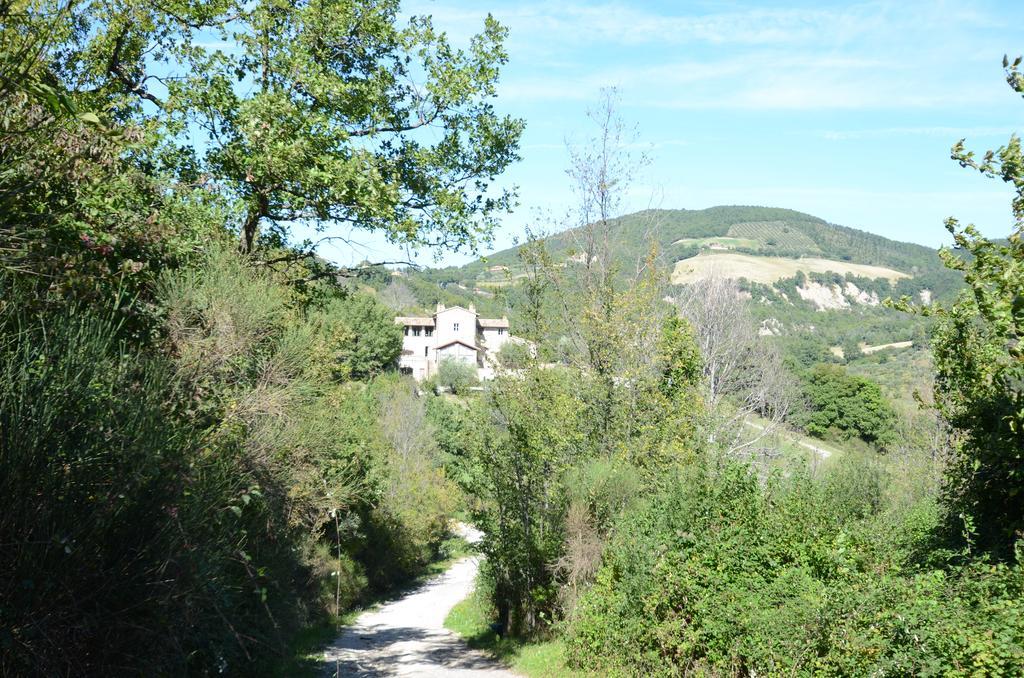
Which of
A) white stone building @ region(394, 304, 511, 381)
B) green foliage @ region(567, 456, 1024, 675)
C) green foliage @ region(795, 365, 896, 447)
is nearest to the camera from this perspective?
green foliage @ region(567, 456, 1024, 675)

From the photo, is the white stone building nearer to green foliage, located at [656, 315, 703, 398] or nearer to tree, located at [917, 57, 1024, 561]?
green foliage, located at [656, 315, 703, 398]

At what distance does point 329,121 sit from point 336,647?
1379 centimetres

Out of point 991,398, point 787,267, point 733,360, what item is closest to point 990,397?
point 991,398

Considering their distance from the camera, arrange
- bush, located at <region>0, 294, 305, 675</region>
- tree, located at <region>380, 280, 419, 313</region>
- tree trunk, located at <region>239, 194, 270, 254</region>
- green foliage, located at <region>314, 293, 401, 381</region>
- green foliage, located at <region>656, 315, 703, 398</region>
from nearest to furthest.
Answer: bush, located at <region>0, 294, 305, 675</region> → tree trunk, located at <region>239, 194, 270, 254</region> → green foliage, located at <region>656, 315, 703, 398</region> → green foliage, located at <region>314, 293, 401, 381</region> → tree, located at <region>380, 280, 419, 313</region>

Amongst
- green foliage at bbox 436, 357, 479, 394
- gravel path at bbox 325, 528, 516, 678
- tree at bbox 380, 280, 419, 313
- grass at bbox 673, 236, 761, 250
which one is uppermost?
grass at bbox 673, 236, 761, 250

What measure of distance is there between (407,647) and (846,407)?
39.2 meters

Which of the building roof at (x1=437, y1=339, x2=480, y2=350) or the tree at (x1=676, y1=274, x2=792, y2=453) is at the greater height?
the building roof at (x1=437, y1=339, x2=480, y2=350)

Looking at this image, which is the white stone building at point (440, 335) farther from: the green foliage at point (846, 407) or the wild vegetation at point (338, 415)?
the wild vegetation at point (338, 415)

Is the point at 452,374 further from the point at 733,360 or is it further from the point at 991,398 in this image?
the point at 991,398

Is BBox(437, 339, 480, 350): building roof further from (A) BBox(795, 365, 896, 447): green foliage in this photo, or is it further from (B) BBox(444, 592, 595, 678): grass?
(B) BBox(444, 592, 595, 678): grass

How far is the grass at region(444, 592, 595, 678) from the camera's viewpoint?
46.1ft

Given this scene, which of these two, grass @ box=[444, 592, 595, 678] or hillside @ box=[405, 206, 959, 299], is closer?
grass @ box=[444, 592, 595, 678]

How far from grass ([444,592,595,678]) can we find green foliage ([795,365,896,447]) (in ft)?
103

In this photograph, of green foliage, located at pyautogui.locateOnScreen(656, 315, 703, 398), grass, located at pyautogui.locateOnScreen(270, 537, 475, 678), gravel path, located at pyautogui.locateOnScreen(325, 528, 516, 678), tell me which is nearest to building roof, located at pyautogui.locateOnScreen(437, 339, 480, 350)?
grass, located at pyautogui.locateOnScreen(270, 537, 475, 678)
